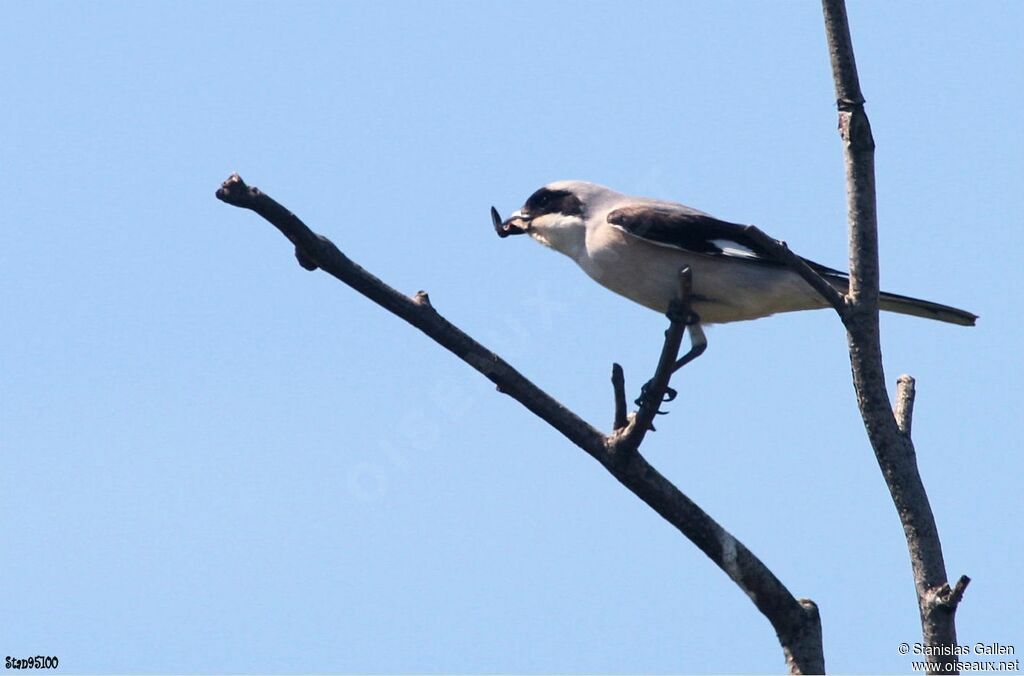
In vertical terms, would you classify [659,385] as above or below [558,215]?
below

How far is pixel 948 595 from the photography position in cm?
406

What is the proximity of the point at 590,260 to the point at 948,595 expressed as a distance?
12.5ft

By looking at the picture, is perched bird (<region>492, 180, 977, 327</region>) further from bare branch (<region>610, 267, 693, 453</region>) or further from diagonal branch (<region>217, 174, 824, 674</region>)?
diagonal branch (<region>217, 174, 824, 674</region>)

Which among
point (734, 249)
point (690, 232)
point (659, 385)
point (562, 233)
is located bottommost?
point (659, 385)

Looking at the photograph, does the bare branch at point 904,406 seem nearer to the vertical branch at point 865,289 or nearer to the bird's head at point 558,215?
the vertical branch at point 865,289

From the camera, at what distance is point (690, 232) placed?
23.8ft

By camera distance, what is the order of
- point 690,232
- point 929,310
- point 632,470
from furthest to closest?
point 690,232, point 929,310, point 632,470

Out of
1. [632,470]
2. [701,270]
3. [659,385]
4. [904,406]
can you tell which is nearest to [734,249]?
[701,270]

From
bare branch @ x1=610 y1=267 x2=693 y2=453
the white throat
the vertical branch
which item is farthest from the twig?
the white throat

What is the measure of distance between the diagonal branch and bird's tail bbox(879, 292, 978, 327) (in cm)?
262

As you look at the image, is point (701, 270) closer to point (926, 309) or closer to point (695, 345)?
point (695, 345)

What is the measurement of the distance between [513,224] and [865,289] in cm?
396

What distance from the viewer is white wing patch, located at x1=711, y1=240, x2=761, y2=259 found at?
7.08 meters

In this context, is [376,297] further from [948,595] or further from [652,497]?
[948,595]
